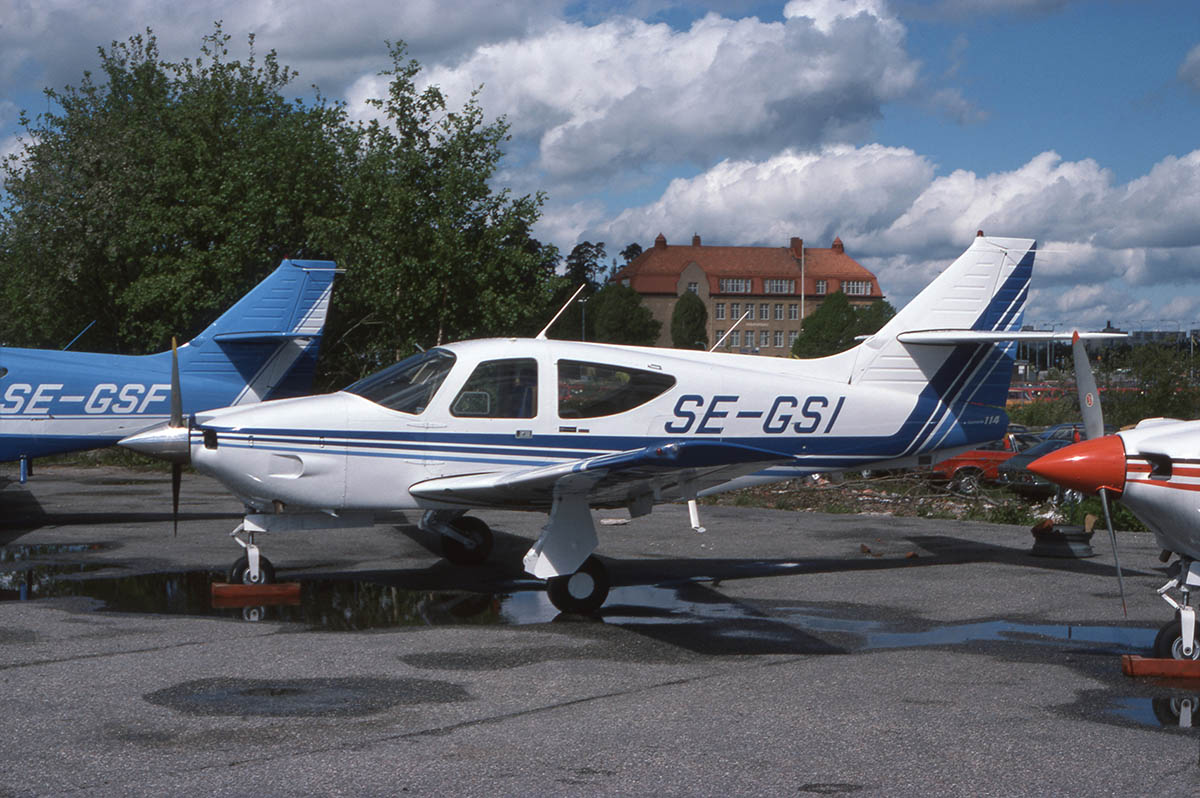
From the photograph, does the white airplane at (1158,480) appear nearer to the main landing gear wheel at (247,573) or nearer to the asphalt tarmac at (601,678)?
the asphalt tarmac at (601,678)

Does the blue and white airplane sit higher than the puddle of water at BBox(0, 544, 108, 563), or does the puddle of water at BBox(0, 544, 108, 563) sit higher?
the blue and white airplane

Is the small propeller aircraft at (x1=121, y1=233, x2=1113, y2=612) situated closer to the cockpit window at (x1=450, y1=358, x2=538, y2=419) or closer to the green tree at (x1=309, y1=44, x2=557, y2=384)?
the cockpit window at (x1=450, y1=358, x2=538, y2=419)

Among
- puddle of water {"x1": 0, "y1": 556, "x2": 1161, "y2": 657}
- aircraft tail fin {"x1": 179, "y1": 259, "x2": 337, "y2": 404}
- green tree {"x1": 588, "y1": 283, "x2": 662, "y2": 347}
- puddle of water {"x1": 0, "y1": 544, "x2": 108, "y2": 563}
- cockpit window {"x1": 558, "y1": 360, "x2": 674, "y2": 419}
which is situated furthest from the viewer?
green tree {"x1": 588, "y1": 283, "x2": 662, "y2": 347}

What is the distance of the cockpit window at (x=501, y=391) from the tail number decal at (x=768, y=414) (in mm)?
1332

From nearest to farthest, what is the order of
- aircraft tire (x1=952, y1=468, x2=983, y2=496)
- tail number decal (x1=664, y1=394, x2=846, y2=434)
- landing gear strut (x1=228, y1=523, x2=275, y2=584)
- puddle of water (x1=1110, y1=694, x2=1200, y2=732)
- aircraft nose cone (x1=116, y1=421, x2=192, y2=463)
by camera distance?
1. puddle of water (x1=1110, y1=694, x2=1200, y2=732)
2. aircraft nose cone (x1=116, y1=421, x2=192, y2=463)
3. landing gear strut (x1=228, y1=523, x2=275, y2=584)
4. tail number decal (x1=664, y1=394, x2=846, y2=434)
5. aircraft tire (x1=952, y1=468, x2=983, y2=496)

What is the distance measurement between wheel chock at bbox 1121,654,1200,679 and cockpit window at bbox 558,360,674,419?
4.68m

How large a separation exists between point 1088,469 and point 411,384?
5.46 metres

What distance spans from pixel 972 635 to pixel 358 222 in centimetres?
2439

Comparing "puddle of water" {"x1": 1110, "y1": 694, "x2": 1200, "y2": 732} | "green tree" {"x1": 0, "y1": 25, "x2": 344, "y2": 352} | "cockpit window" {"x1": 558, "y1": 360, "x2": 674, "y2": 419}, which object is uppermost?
"green tree" {"x1": 0, "y1": 25, "x2": 344, "y2": 352}

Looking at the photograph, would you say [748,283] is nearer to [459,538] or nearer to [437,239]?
[437,239]

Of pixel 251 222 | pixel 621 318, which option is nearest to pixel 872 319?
pixel 621 318

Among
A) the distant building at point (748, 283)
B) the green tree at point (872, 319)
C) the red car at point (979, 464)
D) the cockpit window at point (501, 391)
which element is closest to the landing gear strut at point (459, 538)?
the cockpit window at point (501, 391)

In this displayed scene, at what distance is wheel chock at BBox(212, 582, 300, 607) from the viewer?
31.0ft

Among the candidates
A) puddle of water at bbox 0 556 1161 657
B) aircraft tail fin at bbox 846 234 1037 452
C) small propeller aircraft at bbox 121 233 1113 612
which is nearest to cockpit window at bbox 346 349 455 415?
small propeller aircraft at bbox 121 233 1113 612
